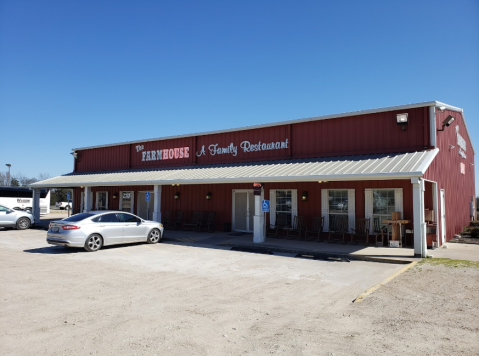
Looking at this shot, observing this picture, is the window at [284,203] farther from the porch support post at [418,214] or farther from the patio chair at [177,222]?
the porch support post at [418,214]

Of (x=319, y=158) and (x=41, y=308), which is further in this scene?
→ (x=319, y=158)

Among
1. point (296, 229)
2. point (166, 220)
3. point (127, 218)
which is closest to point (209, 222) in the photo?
point (166, 220)

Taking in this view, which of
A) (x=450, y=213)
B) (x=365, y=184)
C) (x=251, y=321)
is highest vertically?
(x=365, y=184)

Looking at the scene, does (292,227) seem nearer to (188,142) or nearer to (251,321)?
(188,142)

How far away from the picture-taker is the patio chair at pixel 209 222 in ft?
57.3

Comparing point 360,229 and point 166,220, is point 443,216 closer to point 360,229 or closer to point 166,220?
point 360,229

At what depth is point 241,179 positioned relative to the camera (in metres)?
13.7

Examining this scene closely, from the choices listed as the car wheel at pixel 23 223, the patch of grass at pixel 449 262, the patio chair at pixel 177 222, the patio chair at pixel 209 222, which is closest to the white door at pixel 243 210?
the patio chair at pixel 209 222

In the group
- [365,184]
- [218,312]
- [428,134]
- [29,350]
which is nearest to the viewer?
[29,350]

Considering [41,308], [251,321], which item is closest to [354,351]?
[251,321]

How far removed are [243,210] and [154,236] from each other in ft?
15.8

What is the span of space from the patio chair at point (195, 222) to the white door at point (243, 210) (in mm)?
1661

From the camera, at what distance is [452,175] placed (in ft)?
49.9

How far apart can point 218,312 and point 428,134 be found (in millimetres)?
10375
